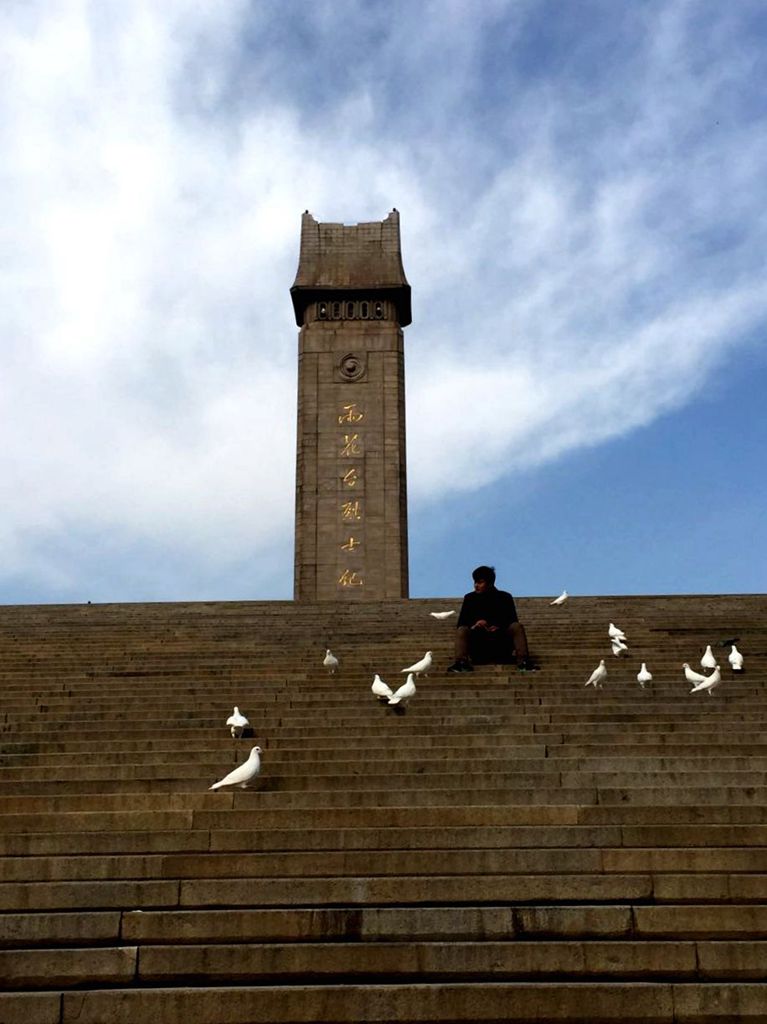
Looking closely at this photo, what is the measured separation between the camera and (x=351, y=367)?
33.1 meters

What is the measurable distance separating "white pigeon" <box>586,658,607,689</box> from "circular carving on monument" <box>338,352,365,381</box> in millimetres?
22318

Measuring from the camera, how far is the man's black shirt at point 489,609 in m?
12.3

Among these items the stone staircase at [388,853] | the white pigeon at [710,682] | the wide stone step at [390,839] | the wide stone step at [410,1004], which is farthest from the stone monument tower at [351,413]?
the wide stone step at [410,1004]

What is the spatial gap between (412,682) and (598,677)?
6.99 ft

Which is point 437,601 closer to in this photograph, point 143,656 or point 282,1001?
point 143,656

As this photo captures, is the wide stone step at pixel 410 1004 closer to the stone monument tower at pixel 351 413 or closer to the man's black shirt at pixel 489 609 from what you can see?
the man's black shirt at pixel 489 609

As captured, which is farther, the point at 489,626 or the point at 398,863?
the point at 489,626

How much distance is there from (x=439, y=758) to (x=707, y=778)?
2.05 metres

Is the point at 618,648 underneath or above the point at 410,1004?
above

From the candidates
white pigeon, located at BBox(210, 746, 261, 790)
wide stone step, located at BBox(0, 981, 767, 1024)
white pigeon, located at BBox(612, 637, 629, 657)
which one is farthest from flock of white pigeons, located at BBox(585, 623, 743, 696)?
wide stone step, located at BBox(0, 981, 767, 1024)

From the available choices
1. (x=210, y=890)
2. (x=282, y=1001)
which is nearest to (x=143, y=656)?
(x=210, y=890)

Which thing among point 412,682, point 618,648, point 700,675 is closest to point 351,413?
point 618,648

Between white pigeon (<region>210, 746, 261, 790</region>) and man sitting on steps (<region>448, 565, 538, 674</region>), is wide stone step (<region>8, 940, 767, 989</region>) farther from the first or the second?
man sitting on steps (<region>448, 565, 538, 674</region>)

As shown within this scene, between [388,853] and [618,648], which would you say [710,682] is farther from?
[388,853]
